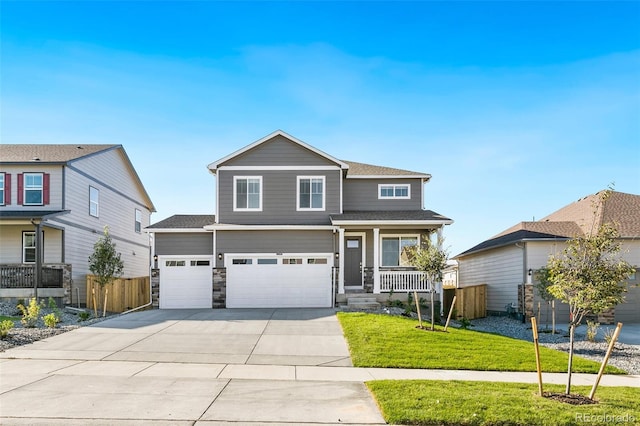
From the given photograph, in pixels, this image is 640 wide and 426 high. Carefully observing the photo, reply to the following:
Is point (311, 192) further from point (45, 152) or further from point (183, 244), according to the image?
point (45, 152)

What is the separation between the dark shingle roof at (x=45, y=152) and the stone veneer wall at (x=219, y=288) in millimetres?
8783

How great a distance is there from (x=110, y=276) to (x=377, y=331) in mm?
10408

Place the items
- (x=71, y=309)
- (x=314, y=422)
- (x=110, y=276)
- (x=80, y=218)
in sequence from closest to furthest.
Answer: (x=314, y=422), (x=110, y=276), (x=71, y=309), (x=80, y=218)

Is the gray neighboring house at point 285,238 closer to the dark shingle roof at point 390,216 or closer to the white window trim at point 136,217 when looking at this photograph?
the dark shingle roof at point 390,216

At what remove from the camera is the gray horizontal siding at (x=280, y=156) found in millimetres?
21922

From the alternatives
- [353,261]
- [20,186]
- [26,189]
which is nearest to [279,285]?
[353,261]

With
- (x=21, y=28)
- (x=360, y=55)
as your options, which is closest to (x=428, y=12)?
(x=360, y=55)

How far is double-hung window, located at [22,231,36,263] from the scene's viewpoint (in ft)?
76.4

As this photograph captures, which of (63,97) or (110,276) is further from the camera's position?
(110,276)

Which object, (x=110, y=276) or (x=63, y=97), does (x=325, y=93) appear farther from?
(x=110, y=276)

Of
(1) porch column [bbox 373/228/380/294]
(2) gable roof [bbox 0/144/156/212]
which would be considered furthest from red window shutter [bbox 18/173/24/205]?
(1) porch column [bbox 373/228/380/294]

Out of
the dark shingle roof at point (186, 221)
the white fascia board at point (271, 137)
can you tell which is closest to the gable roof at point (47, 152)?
the dark shingle roof at point (186, 221)

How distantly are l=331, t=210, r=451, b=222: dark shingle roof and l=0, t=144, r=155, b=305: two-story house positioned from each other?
1188cm

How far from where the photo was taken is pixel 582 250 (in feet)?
28.8
